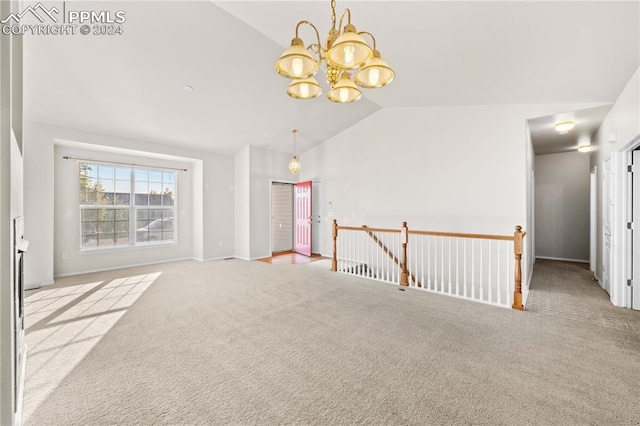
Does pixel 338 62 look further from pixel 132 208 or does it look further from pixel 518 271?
pixel 132 208

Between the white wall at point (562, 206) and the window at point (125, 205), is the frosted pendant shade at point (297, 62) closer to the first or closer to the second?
the window at point (125, 205)

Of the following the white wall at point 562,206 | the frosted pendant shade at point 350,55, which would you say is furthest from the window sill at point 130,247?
the white wall at point 562,206

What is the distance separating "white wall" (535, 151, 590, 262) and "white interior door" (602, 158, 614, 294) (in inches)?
126

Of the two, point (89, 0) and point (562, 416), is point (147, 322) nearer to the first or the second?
→ point (89, 0)

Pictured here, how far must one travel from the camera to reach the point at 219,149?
6898mm

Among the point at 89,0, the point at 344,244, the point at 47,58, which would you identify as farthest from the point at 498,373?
the point at 47,58

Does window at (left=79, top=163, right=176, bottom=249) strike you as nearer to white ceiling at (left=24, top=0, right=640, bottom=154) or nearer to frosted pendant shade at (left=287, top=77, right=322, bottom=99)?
white ceiling at (left=24, top=0, right=640, bottom=154)

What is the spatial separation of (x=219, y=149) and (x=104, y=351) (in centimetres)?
536

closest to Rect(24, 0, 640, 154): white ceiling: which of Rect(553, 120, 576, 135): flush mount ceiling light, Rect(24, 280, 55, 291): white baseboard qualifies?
Rect(553, 120, 576, 135): flush mount ceiling light

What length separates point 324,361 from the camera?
89.4 inches

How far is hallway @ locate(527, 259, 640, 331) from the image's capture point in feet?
10.3

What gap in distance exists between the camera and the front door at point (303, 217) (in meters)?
7.63

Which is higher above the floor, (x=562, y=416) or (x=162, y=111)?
(x=162, y=111)

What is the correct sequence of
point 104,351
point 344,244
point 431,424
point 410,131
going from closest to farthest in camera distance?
point 431,424
point 104,351
point 410,131
point 344,244
